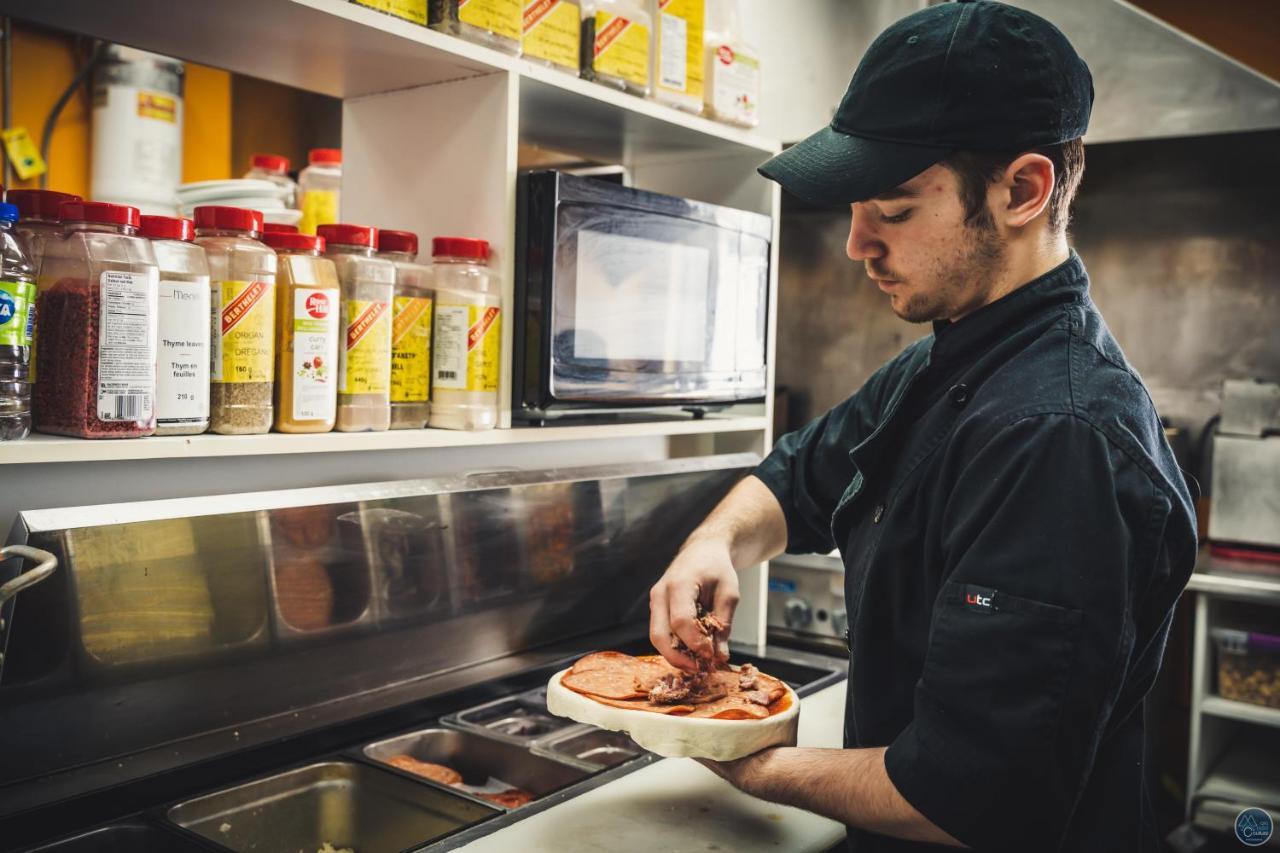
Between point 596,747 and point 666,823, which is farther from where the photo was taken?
point 596,747

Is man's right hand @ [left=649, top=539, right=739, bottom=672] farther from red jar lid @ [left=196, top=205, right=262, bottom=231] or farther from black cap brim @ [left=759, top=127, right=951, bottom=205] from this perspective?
red jar lid @ [left=196, top=205, right=262, bottom=231]

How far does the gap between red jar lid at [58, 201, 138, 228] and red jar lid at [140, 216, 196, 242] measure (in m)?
0.03

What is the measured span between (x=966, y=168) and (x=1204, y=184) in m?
2.69

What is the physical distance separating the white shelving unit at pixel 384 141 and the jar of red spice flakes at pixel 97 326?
0.13 feet

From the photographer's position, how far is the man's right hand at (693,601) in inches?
61.9

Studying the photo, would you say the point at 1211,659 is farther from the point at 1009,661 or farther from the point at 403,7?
the point at 403,7

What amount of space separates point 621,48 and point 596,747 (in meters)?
1.30

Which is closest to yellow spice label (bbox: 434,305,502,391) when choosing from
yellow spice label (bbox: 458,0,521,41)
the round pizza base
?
yellow spice label (bbox: 458,0,521,41)

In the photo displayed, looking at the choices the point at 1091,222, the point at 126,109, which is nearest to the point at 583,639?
the point at 1091,222

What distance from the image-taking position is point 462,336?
1.67 m

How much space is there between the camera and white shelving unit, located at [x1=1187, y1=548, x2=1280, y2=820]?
2908 mm

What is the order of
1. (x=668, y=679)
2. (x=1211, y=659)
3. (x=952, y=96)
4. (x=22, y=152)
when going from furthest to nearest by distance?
(x=22, y=152), (x=1211, y=659), (x=668, y=679), (x=952, y=96)

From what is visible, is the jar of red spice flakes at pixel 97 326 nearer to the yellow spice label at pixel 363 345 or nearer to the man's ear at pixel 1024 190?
the yellow spice label at pixel 363 345

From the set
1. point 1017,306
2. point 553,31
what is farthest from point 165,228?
point 1017,306
